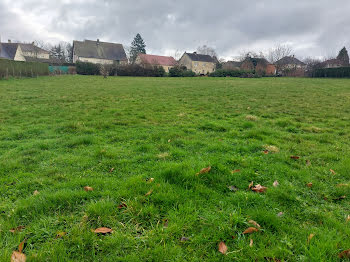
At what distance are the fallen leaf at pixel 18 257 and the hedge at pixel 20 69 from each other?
2665cm

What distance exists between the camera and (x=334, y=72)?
35.5 meters

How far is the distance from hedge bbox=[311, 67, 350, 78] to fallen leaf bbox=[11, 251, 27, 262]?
45.0 meters

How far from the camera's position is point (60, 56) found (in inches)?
2906

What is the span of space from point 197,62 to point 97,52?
3248 centimetres

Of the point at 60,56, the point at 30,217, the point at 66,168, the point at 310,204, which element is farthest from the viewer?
the point at 60,56

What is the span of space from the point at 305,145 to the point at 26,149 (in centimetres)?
662

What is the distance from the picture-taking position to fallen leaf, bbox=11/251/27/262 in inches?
74.5

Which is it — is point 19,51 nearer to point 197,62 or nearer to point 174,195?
point 197,62

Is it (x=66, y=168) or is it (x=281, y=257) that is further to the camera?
(x=66, y=168)

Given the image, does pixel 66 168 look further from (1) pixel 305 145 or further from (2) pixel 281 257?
(1) pixel 305 145

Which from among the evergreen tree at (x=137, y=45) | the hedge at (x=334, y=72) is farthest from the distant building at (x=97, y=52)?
the hedge at (x=334, y=72)

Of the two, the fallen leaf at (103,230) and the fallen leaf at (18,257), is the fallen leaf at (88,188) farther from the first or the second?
the fallen leaf at (18,257)

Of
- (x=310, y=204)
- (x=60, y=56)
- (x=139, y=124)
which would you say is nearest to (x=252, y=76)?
(x=139, y=124)

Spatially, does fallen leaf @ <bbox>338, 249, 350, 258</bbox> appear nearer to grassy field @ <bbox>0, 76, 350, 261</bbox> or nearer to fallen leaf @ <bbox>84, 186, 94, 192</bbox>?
grassy field @ <bbox>0, 76, 350, 261</bbox>
